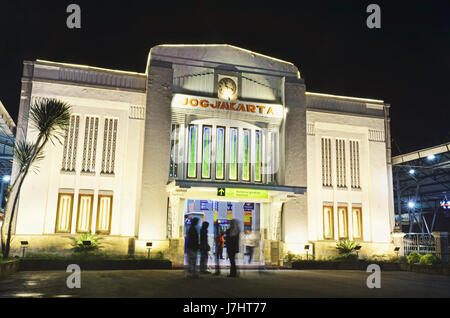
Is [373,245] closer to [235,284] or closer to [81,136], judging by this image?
[235,284]

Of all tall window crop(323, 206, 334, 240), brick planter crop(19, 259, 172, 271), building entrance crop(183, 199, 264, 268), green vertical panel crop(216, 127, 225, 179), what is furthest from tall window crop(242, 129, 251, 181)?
brick planter crop(19, 259, 172, 271)

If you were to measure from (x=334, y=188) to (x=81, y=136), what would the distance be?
43.7 ft

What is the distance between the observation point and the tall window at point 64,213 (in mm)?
18609

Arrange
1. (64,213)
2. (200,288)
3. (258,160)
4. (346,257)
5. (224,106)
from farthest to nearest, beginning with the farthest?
1. (258,160)
2. (224,106)
3. (346,257)
4. (64,213)
5. (200,288)

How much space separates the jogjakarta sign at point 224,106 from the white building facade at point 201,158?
5 cm

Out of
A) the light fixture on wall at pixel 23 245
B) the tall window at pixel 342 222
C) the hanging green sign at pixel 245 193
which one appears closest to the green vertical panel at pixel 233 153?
the hanging green sign at pixel 245 193

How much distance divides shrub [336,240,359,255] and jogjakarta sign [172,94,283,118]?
725 cm

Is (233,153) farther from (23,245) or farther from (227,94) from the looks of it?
(23,245)

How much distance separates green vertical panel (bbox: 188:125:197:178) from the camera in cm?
1994

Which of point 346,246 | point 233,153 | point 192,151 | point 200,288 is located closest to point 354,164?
point 346,246

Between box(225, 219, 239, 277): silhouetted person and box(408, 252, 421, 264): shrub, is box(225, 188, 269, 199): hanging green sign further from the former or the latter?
box(408, 252, 421, 264): shrub

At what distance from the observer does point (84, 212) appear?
19062mm

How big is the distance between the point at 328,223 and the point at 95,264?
39.6 ft
